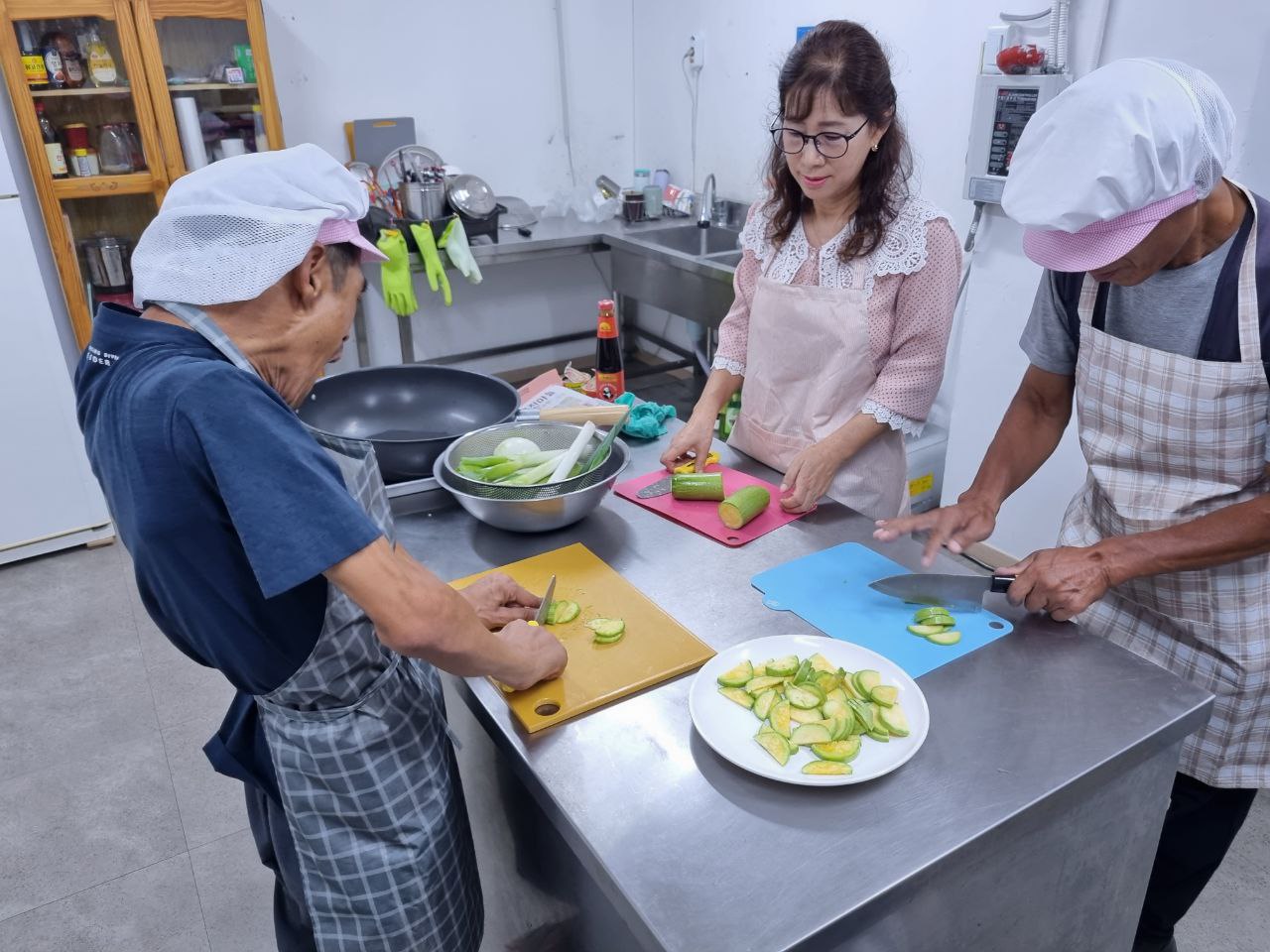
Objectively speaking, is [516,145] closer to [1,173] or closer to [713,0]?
[713,0]

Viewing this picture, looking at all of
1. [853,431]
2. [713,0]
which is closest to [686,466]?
[853,431]

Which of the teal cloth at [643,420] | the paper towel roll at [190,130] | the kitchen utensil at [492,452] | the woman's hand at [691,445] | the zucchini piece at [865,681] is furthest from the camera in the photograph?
the paper towel roll at [190,130]

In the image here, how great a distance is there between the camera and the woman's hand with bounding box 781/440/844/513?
1.47 m

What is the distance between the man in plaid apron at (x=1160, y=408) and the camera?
3.48 ft

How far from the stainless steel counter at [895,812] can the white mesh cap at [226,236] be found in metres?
0.53

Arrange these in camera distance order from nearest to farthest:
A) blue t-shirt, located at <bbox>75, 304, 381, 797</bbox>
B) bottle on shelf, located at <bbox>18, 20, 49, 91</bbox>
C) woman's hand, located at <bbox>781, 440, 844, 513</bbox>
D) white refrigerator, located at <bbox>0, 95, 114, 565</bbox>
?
blue t-shirt, located at <bbox>75, 304, 381, 797</bbox>
woman's hand, located at <bbox>781, 440, 844, 513</bbox>
white refrigerator, located at <bbox>0, 95, 114, 565</bbox>
bottle on shelf, located at <bbox>18, 20, 49, 91</bbox>

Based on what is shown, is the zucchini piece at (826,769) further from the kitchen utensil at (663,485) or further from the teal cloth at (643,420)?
the teal cloth at (643,420)

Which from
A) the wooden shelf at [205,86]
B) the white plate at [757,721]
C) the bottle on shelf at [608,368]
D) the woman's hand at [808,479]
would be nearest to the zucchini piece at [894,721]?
the white plate at [757,721]

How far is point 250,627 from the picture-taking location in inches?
37.1

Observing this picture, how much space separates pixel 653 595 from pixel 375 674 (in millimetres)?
392

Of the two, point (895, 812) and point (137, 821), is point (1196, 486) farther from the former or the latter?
point (137, 821)

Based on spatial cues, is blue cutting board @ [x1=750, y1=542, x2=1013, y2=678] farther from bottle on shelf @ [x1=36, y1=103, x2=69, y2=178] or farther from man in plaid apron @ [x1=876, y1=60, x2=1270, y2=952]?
bottle on shelf @ [x1=36, y1=103, x2=69, y2=178]

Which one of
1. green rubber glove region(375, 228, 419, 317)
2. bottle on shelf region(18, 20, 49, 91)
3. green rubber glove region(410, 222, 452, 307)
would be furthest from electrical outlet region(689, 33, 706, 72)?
bottle on shelf region(18, 20, 49, 91)

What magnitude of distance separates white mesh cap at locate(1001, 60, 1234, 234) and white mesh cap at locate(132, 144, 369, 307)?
84 centimetres
